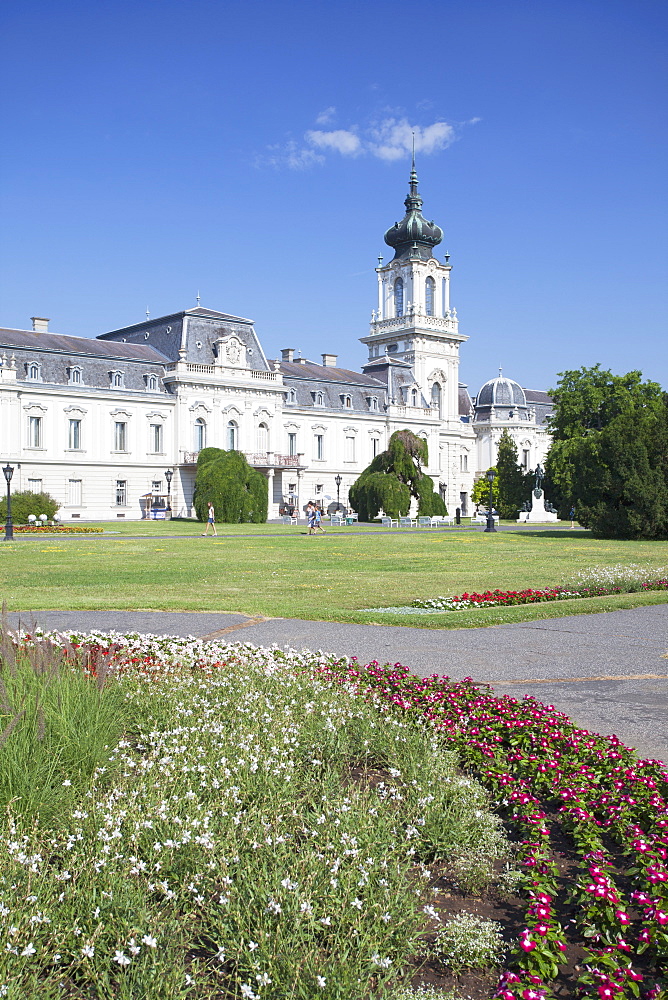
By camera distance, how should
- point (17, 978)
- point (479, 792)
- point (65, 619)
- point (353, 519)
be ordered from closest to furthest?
1. point (17, 978)
2. point (479, 792)
3. point (65, 619)
4. point (353, 519)

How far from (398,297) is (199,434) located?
104 feet

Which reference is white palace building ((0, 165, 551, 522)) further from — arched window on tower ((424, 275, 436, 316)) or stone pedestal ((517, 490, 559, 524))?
stone pedestal ((517, 490, 559, 524))

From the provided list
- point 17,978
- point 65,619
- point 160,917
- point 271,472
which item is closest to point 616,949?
point 160,917

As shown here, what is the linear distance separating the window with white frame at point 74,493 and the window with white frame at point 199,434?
920cm

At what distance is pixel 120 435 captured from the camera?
6444 centimetres

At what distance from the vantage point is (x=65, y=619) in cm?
1223

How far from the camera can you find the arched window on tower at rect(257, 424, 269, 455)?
71562 mm

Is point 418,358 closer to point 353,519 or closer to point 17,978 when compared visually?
point 353,519

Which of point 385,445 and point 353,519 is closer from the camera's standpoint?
point 353,519

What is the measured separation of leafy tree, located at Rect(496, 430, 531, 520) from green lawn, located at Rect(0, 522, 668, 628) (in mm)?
40050

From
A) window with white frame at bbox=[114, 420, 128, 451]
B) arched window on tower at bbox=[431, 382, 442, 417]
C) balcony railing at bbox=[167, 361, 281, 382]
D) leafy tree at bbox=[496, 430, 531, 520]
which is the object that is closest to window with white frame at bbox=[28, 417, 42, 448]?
window with white frame at bbox=[114, 420, 128, 451]

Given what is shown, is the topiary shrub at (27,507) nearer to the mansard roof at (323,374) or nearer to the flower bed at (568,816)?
the mansard roof at (323,374)

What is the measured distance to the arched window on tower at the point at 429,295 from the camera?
89938 millimetres

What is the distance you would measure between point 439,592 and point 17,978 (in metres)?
13.5
